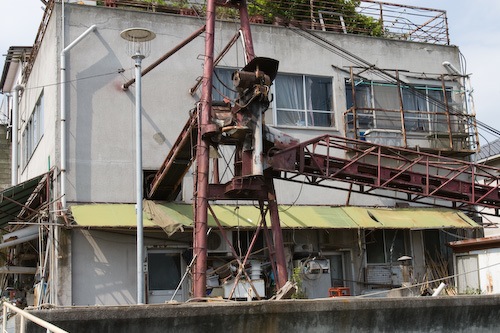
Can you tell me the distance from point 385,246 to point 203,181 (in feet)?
32.0

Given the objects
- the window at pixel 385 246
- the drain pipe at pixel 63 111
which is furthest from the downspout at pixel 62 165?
the window at pixel 385 246

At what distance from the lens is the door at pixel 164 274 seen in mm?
20812

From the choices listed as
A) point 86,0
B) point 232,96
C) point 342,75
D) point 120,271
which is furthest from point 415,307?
point 86,0

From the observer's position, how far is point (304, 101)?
24.0 meters

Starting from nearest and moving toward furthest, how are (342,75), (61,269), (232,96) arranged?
1. (61,269)
2. (232,96)
3. (342,75)

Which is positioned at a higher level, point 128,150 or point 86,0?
point 86,0

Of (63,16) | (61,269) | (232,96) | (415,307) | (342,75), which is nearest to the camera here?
(415,307)

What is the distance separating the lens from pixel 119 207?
66.7ft

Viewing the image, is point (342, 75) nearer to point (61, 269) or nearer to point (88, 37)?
point (88, 37)

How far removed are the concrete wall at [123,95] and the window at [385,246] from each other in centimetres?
130

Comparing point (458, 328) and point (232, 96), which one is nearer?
point (458, 328)

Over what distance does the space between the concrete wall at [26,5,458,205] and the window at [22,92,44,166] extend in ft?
4.29

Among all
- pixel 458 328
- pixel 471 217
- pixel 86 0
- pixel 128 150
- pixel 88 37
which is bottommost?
pixel 458 328

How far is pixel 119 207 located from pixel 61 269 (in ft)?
8.02
